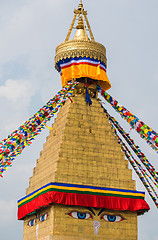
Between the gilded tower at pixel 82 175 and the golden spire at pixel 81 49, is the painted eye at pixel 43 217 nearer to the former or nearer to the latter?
the gilded tower at pixel 82 175

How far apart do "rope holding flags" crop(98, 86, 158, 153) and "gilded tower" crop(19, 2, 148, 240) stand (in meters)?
0.74

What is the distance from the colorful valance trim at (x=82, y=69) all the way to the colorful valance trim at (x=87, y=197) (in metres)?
6.34

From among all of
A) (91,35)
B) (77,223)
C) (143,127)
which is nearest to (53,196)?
(77,223)

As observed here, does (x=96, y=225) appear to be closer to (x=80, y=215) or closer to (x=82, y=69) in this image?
(x=80, y=215)

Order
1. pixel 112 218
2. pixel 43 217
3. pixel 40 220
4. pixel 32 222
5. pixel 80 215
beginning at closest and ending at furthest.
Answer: pixel 80 215 < pixel 112 218 < pixel 43 217 < pixel 40 220 < pixel 32 222

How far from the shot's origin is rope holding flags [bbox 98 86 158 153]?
25.4m

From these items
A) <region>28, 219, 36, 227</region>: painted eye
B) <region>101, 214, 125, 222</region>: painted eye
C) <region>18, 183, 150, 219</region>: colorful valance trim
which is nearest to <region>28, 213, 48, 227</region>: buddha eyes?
<region>28, 219, 36, 227</region>: painted eye

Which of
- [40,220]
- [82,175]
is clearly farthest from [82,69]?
[40,220]

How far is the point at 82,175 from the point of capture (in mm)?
25031

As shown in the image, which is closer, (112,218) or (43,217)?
(112,218)

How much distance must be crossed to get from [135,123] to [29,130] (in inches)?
209

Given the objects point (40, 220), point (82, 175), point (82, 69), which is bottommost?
point (40, 220)

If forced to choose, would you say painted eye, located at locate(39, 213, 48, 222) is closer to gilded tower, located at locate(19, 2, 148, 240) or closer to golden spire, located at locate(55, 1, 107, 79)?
gilded tower, located at locate(19, 2, 148, 240)

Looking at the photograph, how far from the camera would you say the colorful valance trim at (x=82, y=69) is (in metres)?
27.8
